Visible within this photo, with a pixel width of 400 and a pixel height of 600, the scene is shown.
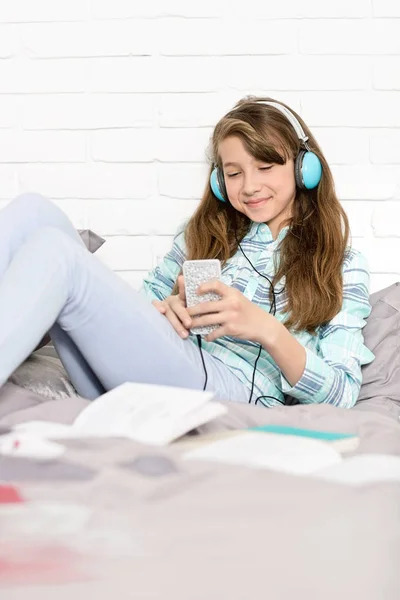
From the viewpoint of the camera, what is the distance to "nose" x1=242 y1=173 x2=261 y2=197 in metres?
1.69

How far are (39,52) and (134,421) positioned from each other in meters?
1.30

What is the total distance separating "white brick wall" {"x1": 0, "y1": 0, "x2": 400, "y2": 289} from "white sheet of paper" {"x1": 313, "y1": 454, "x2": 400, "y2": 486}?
1.10m

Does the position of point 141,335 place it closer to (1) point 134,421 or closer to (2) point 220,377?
(2) point 220,377

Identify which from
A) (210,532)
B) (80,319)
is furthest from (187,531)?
(80,319)

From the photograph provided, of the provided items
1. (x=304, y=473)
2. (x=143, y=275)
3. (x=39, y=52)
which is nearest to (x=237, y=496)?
(x=304, y=473)

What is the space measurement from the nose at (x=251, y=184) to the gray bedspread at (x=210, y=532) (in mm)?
A: 791

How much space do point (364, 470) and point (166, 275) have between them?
1.00 meters

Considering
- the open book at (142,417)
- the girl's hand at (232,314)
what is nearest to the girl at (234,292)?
the girl's hand at (232,314)

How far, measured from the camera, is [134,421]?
106 cm

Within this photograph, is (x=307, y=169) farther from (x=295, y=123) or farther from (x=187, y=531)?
(x=187, y=531)

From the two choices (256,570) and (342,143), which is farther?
(342,143)

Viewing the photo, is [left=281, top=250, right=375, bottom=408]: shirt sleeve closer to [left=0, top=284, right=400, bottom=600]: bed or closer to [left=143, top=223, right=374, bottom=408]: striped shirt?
[left=143, top=223, right=374, bottom=408]: striped shirt

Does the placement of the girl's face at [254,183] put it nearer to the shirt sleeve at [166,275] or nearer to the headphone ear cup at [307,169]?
the headphone ear cup at [307,169]

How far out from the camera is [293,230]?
5.74 feet
